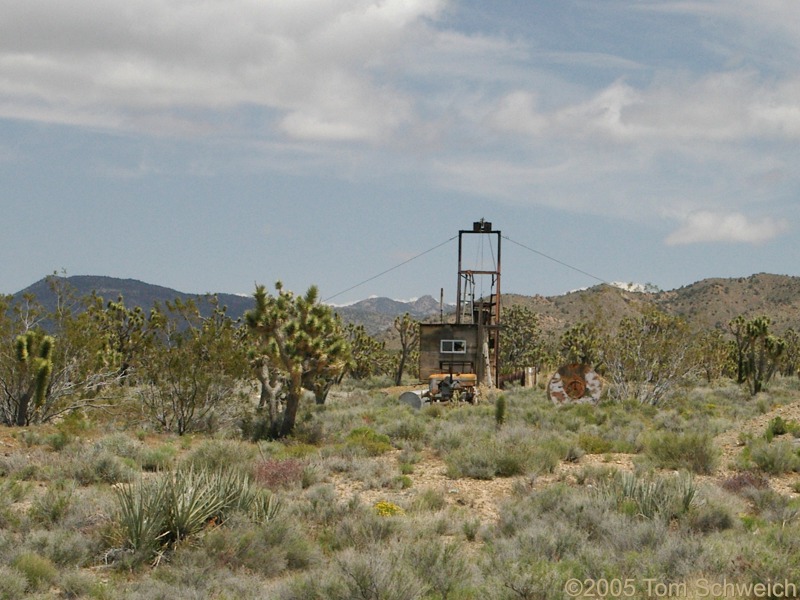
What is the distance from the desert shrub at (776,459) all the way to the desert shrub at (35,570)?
1275 centimetres

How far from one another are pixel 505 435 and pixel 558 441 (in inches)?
59.2

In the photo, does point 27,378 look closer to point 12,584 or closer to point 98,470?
point 98,470

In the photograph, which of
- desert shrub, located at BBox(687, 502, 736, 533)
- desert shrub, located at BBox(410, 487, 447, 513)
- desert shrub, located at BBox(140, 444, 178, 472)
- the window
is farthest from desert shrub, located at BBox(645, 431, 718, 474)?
the window

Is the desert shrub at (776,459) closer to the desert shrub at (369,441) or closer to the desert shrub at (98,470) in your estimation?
the desert shrub at (369,441)

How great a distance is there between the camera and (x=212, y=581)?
8539 millimetres

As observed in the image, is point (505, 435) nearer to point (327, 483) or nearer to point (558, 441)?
point (558, 441)

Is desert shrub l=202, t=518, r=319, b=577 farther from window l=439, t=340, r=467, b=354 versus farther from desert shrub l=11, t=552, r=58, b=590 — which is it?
window l=439, t=340, r=467, b=354

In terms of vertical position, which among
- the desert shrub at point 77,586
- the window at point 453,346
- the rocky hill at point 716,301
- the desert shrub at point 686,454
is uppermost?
the rocky hill at point 716,301

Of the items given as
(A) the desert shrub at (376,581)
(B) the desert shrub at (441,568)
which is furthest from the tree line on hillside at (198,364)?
(A) the desert shrub at (376,581)

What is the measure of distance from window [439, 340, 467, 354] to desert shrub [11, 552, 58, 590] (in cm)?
3648

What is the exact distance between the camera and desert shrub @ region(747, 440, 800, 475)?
15.2 meters

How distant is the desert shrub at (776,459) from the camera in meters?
15.2

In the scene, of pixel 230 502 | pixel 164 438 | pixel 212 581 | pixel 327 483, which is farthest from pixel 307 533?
pixel 164 438

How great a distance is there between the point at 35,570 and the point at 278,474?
5751 millimetres
